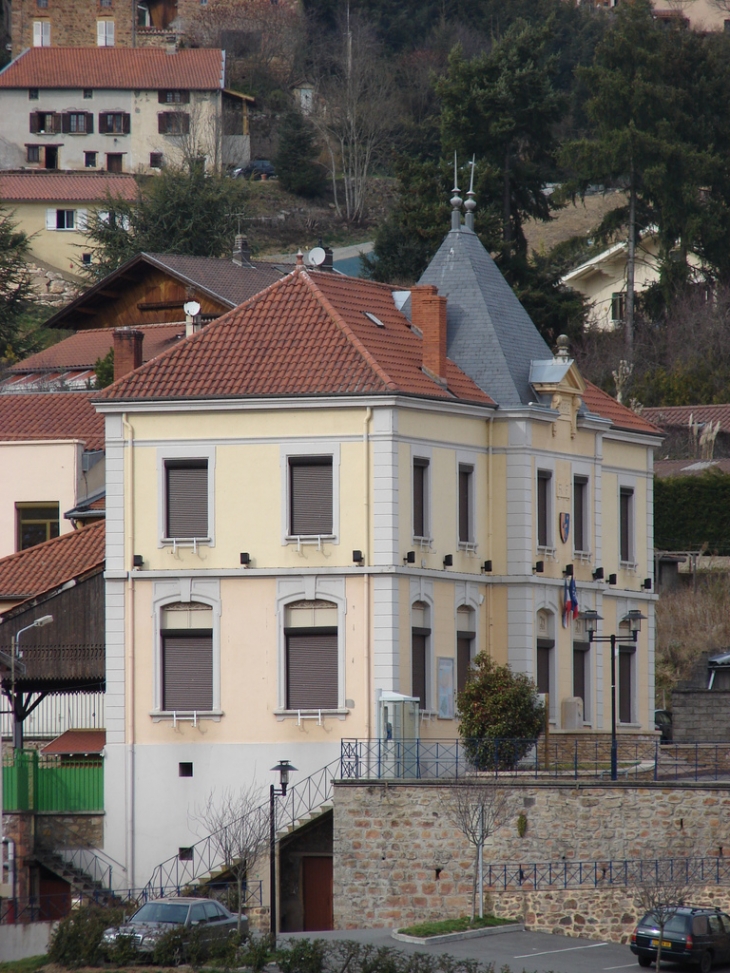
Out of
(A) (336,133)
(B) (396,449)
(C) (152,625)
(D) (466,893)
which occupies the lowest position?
(D) (466,893)

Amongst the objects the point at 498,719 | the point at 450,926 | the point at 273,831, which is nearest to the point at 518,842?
the point at 450,926

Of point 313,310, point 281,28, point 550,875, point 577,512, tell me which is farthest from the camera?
point 281,28

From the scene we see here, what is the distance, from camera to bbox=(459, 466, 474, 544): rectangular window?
48.4 meters

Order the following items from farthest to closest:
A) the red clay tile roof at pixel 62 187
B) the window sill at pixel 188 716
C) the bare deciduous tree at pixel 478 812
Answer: the red clay tile roof at pixel 62 187 < the window sill at pixel 188 716 < the bare deciduous tree at pixel 478 812

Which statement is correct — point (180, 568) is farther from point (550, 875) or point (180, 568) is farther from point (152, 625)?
point (550, 875)

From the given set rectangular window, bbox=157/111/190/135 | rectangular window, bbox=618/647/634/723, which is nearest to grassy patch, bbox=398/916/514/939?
rectangular window, bbox=618/647/634/723

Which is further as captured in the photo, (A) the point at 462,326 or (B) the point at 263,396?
(A) the point at 462,326

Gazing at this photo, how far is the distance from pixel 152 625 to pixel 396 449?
6.51 m

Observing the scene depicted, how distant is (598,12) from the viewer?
140 m

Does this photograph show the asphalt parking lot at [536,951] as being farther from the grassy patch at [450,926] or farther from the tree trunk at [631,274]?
the tree trunk at [631,274]

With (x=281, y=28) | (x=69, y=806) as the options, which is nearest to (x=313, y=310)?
(x=69, y=806)

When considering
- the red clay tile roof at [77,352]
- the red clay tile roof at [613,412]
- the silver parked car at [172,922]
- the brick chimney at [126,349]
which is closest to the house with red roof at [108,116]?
the red clay tile roof at [77,352]

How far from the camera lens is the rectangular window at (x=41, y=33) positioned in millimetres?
134875

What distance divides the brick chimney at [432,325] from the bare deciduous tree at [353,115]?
7109cm
